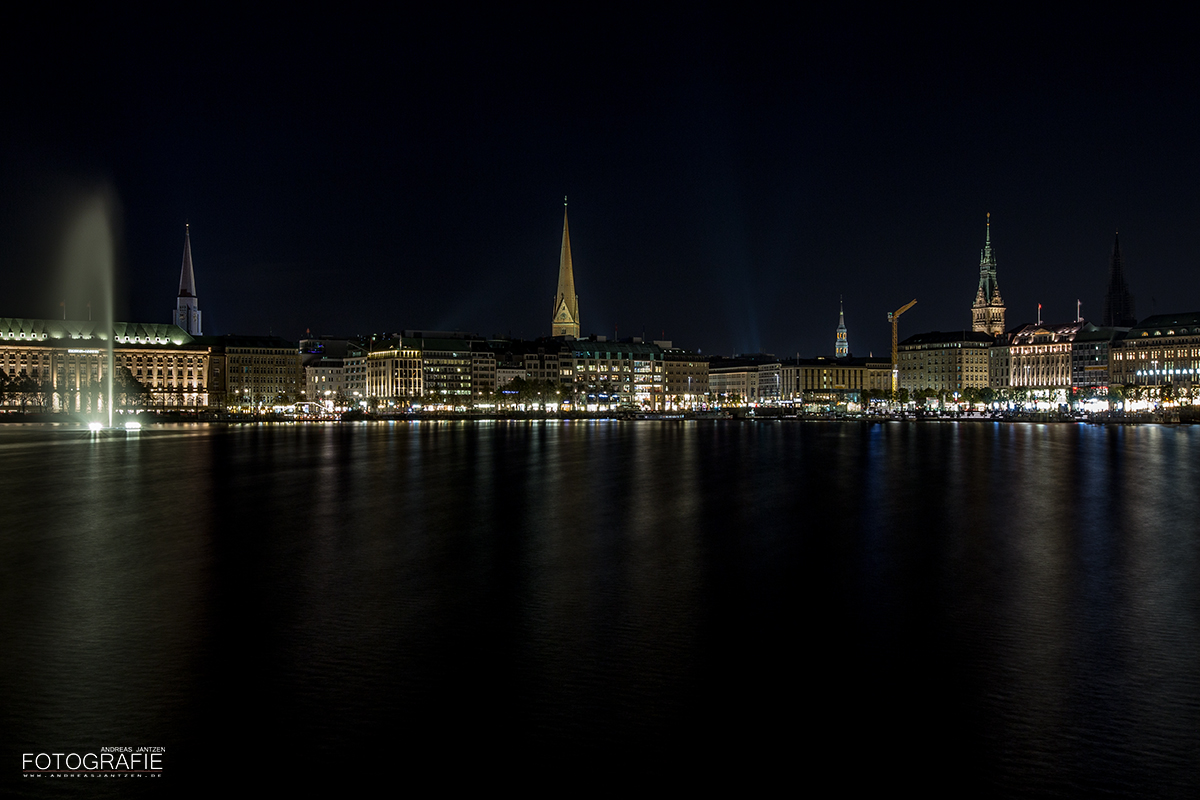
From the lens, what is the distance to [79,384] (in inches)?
6078

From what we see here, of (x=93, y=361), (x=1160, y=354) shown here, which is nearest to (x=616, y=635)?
(x=93, y=361)

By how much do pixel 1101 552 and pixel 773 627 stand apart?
46.3 ft

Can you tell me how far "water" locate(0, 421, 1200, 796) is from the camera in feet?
41.6

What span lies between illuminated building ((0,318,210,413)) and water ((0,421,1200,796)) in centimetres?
11851

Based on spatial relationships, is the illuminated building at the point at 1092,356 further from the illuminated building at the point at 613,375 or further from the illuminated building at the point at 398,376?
the illuminated building at the point at 398,376

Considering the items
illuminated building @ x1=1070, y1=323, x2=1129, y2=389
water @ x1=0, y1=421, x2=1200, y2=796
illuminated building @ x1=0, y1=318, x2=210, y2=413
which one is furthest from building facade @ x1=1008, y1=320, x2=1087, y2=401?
water @ x1=0, y1=421, x2=1200, y2=796

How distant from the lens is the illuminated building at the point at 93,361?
146375 mm

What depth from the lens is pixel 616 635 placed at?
18.0m

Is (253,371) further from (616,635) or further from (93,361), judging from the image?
(616,635)

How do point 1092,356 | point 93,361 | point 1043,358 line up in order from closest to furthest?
point 93,361 < point 1092,356 < point 1043,358

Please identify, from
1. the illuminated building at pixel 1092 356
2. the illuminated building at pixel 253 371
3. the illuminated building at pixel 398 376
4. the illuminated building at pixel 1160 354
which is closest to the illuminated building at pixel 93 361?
the illuminated building at pixel 253 371

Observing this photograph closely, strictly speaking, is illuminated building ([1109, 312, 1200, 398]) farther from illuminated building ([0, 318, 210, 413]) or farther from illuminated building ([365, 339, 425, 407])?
illuminated building ([0, 318, 210, 413])

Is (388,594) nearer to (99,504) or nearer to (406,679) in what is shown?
(406,679)

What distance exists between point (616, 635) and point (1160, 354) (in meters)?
167
